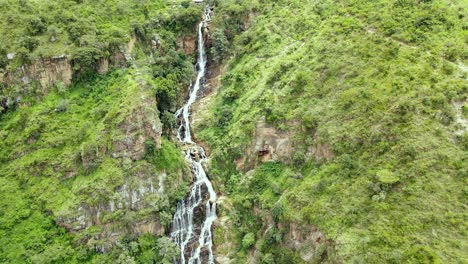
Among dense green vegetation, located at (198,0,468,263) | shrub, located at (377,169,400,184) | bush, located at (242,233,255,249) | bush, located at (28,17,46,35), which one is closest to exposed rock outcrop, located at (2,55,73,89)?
bush, located at (28,17,46,35)

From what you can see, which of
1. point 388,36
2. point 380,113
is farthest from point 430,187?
point 388,36

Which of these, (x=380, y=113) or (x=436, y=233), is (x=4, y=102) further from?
(x=436, y=233)

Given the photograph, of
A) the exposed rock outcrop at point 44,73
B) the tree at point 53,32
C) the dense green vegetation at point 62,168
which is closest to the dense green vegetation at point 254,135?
the dense green vegetation at point 62,168

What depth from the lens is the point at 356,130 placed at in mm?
32719

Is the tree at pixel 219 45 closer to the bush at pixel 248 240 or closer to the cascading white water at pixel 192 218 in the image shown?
the cascading white water at pixel 192 218

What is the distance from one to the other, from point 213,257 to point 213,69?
22240 mm

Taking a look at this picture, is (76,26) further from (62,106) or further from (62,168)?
(62,168)

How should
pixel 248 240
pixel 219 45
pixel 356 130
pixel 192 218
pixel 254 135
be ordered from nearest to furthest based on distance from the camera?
pixel 356 130, pixel 248 240, pixel 192 218, pixel 254 135, pixel 219 45

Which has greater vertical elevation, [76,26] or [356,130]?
[76,26]

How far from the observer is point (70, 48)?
41156 mm

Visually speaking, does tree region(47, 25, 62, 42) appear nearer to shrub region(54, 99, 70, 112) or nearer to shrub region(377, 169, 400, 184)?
shrub region(54, 99, 70, 112)

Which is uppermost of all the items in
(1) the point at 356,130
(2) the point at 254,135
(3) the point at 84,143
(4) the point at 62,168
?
(1) the point at 356,130

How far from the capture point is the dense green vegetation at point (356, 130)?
90.7 feet

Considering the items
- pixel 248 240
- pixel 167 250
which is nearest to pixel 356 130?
pixel 248 240
